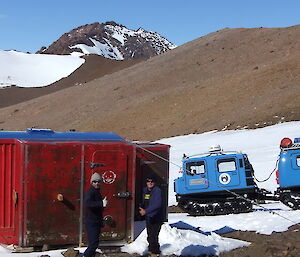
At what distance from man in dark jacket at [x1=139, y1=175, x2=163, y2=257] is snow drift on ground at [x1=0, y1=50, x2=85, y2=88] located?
92699 millimetres

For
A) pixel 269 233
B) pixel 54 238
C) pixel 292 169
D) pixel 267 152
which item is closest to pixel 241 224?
pixel 269 233

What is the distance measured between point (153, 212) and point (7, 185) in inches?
130

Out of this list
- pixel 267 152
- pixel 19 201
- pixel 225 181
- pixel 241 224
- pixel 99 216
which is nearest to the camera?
pixel 99 216

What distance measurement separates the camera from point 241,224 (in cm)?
1585

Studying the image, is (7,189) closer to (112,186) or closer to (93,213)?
(112,186)

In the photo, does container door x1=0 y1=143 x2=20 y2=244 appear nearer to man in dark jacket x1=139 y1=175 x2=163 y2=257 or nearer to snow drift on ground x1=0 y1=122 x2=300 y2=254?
snow drift on ground x1=0 y1=122 x2=300 y2=254

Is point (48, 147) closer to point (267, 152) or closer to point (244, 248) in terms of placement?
point (244, 248)

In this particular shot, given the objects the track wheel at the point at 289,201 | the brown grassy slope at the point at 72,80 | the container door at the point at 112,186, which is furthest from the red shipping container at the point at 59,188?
the brown grassy slope at the point at 72,80

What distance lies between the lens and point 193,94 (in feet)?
183

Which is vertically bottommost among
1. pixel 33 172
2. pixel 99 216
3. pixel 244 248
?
pixel 244 248

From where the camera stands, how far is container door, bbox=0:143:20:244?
12031 mm

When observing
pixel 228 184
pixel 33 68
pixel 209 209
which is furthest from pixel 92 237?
pixel 33 68

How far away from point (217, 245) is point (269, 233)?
2.75 meters

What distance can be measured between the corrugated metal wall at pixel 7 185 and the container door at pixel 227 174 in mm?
7919
